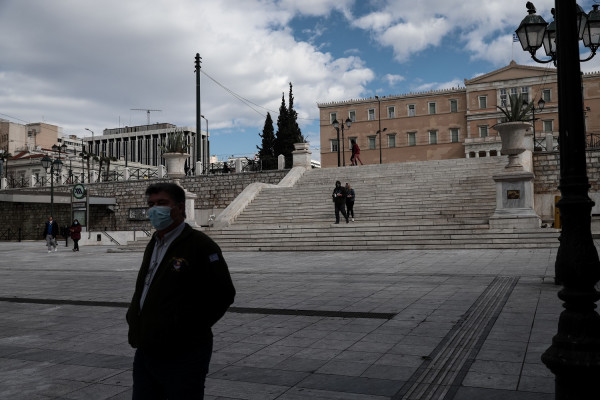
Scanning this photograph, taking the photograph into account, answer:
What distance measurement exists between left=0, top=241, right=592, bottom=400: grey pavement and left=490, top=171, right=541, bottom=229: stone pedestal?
5584 millimetres

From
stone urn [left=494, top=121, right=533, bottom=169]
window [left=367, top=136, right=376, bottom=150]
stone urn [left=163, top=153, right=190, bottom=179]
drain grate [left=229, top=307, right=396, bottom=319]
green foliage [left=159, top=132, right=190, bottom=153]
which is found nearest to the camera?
drain grate [left=229, top=307, right=396, bottom=319]

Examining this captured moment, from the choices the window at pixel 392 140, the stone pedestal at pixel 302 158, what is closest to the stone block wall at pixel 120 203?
the stone pedestal at pixel 302 158

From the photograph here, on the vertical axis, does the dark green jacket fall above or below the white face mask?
below

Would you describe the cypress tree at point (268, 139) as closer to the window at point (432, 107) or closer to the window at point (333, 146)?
the window at point (333, 146)

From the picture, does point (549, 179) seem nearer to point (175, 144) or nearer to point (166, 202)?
point (175, 144)

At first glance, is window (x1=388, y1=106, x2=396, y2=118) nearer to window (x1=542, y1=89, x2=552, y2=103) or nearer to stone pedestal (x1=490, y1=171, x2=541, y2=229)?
window (x1=542, y1=89, x2=552, y2=103)

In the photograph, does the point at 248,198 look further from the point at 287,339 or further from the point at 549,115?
the point at 549,115

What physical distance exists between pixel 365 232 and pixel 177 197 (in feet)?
48.3

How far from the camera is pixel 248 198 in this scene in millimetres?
23312

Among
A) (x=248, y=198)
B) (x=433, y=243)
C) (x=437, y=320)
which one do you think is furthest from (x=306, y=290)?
(x=248, y=198)

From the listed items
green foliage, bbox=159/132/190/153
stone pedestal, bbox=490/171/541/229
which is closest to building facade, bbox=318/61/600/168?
green foliage, bbox=159/132/190/153

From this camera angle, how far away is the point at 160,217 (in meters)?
2.50

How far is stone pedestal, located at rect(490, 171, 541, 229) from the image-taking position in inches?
619

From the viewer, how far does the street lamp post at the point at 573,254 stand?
2787 mm
